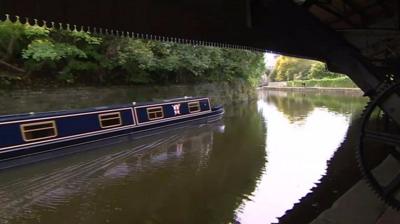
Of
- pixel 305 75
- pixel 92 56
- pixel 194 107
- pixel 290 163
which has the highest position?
pixel 92 56

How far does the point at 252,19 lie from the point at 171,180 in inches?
178

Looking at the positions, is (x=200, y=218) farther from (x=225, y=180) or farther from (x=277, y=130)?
(x=277, y=130)

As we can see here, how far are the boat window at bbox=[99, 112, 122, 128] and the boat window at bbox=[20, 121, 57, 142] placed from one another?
188 centimetres

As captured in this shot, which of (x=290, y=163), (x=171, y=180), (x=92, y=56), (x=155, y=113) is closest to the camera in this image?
(x=171, y=180)

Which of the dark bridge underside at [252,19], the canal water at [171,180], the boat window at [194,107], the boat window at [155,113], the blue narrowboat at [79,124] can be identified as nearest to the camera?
the dark bridge underside at [252,19]

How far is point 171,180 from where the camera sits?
30.8ft

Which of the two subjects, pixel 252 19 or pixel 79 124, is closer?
pixel 252 19

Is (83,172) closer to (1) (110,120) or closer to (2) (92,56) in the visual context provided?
(1) (110,120)

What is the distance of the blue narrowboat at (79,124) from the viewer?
10531mm

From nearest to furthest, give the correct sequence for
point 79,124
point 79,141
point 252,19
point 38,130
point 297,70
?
1. point 252,19
2. point 38,130
3. point 79,141
4. point 79,124
5. point 297,70

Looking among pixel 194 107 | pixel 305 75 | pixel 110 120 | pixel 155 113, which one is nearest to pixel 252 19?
pixel 110 120

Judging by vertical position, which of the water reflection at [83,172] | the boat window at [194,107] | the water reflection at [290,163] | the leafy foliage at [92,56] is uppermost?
the leafy foliage at [92,56]

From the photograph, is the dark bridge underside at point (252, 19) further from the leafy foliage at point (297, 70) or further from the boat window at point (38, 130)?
the leafy foliage at point (297, 70)

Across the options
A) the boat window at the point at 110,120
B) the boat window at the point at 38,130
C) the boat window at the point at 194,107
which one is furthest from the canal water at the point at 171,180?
the boat window at the point at 194,107
